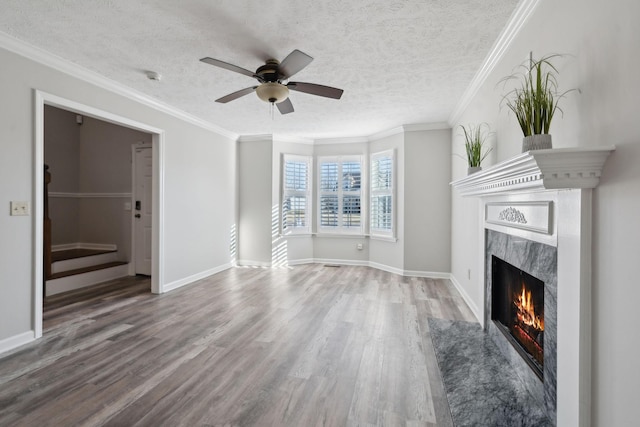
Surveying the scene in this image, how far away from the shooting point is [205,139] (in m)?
4.94

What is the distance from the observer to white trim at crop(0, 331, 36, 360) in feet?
7.86

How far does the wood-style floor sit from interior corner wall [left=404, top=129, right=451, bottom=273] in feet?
3.42

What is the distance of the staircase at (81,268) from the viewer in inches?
159

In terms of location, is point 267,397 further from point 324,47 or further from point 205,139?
point 205,139

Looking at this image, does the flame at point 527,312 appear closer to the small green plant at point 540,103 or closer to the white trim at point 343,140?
the small green plant at point 540,103

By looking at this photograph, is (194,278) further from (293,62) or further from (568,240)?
(568,240)

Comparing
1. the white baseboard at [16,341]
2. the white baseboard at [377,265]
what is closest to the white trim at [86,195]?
the white baseboard at [16,341]

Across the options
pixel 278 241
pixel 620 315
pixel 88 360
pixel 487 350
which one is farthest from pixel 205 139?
pixel 620 315

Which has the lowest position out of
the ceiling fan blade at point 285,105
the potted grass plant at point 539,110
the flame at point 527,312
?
the flame at point 527,312

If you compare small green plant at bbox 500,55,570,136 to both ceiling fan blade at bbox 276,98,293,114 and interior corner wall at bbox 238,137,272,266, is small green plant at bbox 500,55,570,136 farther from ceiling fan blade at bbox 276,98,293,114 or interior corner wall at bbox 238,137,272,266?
interior corner wall at bbox 238,137,272,266

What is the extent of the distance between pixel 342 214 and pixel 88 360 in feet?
14.8

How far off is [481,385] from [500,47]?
8.63ft

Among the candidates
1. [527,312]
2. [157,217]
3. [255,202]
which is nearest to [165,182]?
[157,217]

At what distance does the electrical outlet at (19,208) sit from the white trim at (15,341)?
3.42 feet
